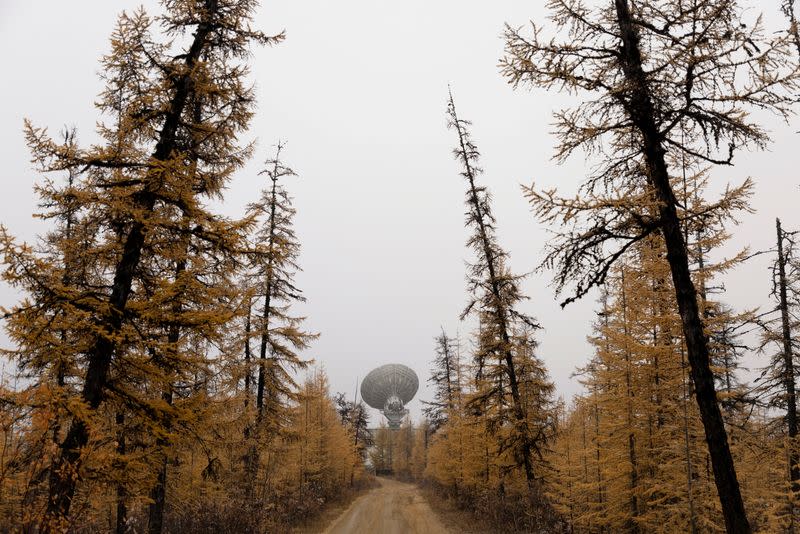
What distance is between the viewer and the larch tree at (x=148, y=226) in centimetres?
671

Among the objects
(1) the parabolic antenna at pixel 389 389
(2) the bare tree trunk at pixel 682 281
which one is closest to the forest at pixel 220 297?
(2) the bare tree trunk at pixel 682 281

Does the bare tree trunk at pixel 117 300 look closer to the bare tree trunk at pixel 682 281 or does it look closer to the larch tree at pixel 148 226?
the larch tree at pixel 148 226

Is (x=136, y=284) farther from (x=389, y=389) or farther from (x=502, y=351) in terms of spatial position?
(x=389, y=389)

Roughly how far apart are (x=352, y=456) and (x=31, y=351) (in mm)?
39017

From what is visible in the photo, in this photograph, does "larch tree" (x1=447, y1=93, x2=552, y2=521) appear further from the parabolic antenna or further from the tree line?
the parabolic antenna

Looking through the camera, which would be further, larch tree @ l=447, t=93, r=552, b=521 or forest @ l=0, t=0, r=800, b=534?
larch tree @ l=447, t=93, r=552, b=521

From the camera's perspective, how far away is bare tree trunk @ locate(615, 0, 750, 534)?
20.0 feet

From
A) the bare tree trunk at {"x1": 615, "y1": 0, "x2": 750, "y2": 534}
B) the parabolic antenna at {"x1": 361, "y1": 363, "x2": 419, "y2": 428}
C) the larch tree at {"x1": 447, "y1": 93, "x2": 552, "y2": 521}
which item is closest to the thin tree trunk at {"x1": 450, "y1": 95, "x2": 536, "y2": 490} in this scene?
the larch tree at {"x1": 447, "y1": 93, "x2": 552, "y2": 521}

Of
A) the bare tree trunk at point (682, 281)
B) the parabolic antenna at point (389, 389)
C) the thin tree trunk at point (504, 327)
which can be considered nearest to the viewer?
the bare tree trunk at point (682, 281)

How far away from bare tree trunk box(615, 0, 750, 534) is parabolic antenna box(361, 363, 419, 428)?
65.7 metres

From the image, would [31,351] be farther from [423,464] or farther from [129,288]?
[423,464]

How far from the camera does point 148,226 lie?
7176 mm

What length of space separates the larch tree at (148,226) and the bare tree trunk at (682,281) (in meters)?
7.30

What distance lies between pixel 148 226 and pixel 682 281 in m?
9.03
